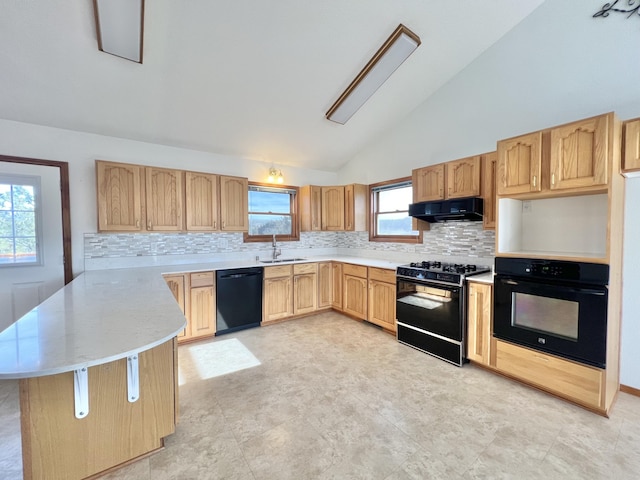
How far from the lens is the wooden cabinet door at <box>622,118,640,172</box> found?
1.95 meters

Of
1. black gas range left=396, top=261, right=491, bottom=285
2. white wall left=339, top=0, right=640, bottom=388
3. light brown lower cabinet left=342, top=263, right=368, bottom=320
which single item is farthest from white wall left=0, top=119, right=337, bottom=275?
white wall left=339, top=0, right=640, bottom=388

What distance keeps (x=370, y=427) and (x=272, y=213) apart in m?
3.38

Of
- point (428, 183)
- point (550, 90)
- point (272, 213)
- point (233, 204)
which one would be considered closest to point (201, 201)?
point (233, 204)

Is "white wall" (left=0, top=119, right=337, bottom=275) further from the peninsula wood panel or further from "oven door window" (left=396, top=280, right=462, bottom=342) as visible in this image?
"oven door window" (left=396, top=280, right=462, bottom=342)

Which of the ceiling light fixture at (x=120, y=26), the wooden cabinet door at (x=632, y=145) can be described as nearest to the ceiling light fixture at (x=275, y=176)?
the ceiling light fixture at (x=120, y=26)

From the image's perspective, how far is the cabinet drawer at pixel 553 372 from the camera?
1982 mm

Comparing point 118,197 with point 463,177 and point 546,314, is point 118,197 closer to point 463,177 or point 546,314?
point 463,177

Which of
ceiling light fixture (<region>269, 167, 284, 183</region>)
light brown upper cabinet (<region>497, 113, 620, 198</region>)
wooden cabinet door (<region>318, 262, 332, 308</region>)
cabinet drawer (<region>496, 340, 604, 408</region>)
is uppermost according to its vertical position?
ceiling light fixture (<region>269, 167, 284, 183</region>)

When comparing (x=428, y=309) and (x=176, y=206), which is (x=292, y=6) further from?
(x=428, y=309)

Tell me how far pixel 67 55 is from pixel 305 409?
135 inches

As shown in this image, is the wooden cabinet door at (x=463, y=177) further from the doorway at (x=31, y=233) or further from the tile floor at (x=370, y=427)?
the doorway at (x=31, y=233)

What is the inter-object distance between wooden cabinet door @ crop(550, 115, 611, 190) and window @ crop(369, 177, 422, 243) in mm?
1769

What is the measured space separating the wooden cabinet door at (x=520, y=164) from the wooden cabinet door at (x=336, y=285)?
2.46 metres

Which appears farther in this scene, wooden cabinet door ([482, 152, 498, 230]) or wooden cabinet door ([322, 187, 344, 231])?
wooden cabinet door ([322, 187, 344, 231])
